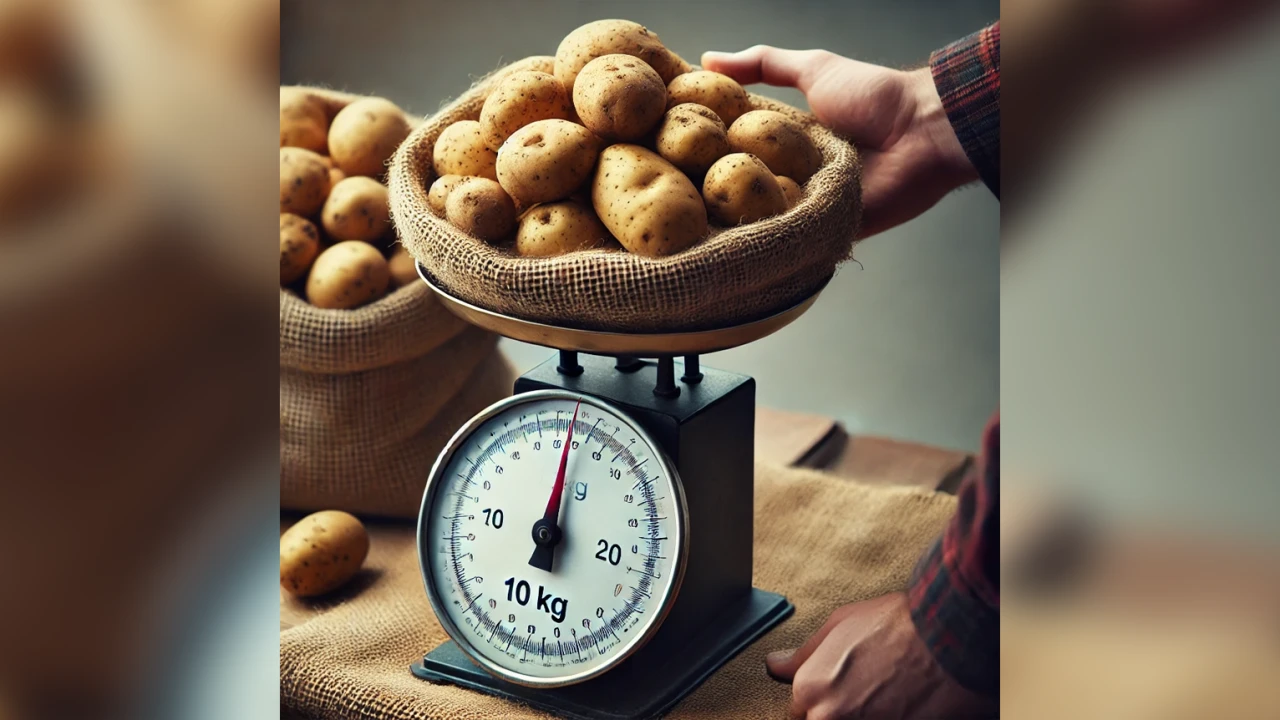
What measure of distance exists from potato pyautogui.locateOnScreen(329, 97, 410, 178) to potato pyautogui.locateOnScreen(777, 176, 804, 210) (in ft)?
1.23

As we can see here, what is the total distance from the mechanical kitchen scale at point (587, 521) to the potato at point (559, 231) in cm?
4

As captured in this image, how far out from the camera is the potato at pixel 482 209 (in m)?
0.65

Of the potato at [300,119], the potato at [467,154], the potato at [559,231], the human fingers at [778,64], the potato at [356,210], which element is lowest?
the potato at [356,210]

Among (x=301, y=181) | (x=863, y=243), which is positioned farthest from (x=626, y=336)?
(x=863, y=243)

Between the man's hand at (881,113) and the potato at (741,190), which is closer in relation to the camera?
the potato at (741,190)

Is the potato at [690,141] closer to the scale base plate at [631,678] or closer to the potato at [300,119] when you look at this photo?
the scale base plate at [631,678]

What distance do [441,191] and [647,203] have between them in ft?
0.49

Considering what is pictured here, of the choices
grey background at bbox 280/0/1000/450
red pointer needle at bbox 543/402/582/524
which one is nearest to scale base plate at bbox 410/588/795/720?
red pointer needle at bbox 543/402/582/524

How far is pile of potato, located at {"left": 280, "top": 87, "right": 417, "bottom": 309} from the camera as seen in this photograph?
34.6 inches
